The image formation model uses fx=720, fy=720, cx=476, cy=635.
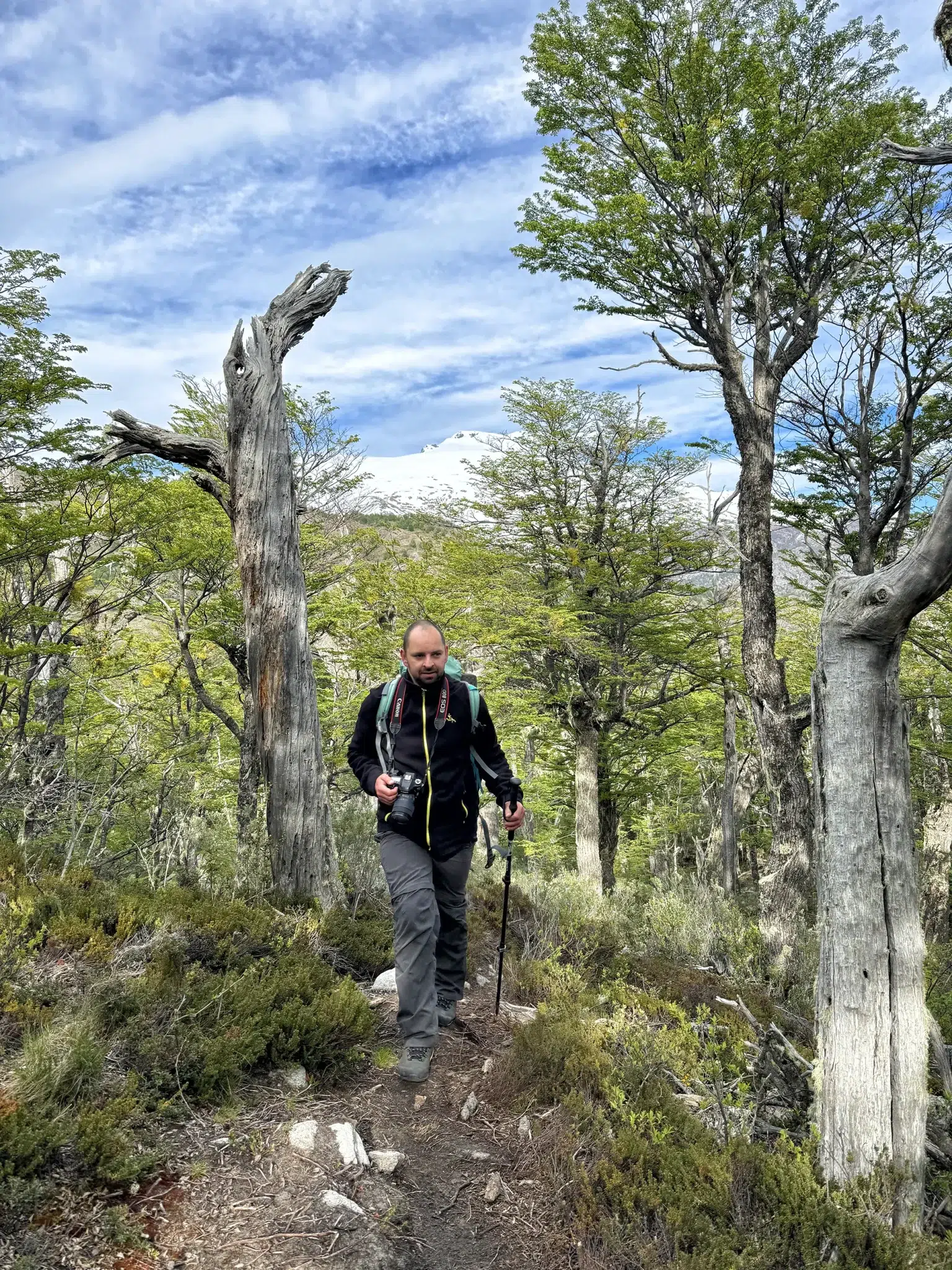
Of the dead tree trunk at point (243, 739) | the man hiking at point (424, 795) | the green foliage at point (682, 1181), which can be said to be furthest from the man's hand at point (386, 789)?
the dead tree trunk at point (243, 739)

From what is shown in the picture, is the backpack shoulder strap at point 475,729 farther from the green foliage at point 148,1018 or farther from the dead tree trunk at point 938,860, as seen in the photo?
the dead tree trunk at point 938,860

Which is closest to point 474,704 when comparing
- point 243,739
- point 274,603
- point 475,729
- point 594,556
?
point 475,729

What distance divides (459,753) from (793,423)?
22.3 feet

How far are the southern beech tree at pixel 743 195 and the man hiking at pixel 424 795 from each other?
539 cm

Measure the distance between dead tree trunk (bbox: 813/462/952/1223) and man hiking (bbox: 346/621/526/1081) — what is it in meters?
1.55

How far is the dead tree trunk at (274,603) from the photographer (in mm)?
5516

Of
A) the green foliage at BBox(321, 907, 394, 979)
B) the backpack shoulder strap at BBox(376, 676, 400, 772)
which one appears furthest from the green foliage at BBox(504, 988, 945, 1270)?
the backpack shoulder strap at BBox(376, 676, 400, 772)

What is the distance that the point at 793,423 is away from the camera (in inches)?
333

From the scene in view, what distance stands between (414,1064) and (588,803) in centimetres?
1023

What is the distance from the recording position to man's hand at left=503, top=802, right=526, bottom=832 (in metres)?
3.71

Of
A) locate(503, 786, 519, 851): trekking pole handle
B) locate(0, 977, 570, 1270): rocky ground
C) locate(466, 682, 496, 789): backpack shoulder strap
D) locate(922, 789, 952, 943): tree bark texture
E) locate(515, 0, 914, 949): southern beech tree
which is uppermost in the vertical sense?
locate(515, 0, 914, 949): southern beech tree

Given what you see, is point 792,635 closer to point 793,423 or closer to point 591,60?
point 793,423

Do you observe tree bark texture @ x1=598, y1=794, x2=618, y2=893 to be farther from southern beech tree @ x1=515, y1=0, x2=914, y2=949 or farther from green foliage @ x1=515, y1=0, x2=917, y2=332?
green foliage @ x1=515, y1=0, x2=917, y2=332

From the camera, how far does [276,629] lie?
5574 mm
